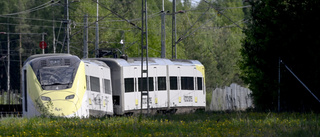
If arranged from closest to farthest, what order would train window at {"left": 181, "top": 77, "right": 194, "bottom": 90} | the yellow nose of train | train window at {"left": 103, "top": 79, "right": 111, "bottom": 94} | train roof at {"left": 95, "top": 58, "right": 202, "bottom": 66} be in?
the yellow nose of train
train window at {"left": 103, "top": 79, "right": 111, "bottom": 94}
train roof at {"left": 95, "top": 58, "right": 202, "bottom": 66}
train window at {"left": 181, "top": 77, "right": 194, "bottom": 90}

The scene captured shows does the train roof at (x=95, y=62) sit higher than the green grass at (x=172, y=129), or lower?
higher

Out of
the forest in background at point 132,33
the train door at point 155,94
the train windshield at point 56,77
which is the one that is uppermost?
the forest in background at point 132,33

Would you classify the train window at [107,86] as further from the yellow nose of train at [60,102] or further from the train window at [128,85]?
the yellow nose of train at [60,102]

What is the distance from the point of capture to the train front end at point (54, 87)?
20406 millimetres

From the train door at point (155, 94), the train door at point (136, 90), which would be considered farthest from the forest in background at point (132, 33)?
the train door at point (136, 90)

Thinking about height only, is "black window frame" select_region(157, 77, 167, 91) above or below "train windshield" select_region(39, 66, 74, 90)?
below

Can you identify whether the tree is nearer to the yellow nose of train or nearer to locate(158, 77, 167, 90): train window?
the yellow nose of train

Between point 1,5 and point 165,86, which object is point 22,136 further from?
point 1,5

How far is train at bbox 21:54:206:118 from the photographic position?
20.7 meters

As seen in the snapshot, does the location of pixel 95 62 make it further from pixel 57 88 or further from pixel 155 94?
pixel 155 94

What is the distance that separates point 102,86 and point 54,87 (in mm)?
3846

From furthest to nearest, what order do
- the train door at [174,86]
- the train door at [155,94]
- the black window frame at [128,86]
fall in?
the train door at [174,86] → the train door at [155,94] → the black window frame at [128,86]

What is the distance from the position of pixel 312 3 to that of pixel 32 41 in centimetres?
7311

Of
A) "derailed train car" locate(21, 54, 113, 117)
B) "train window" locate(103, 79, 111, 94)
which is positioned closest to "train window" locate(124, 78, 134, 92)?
"train window" locate(103, 79, 111, 94)
